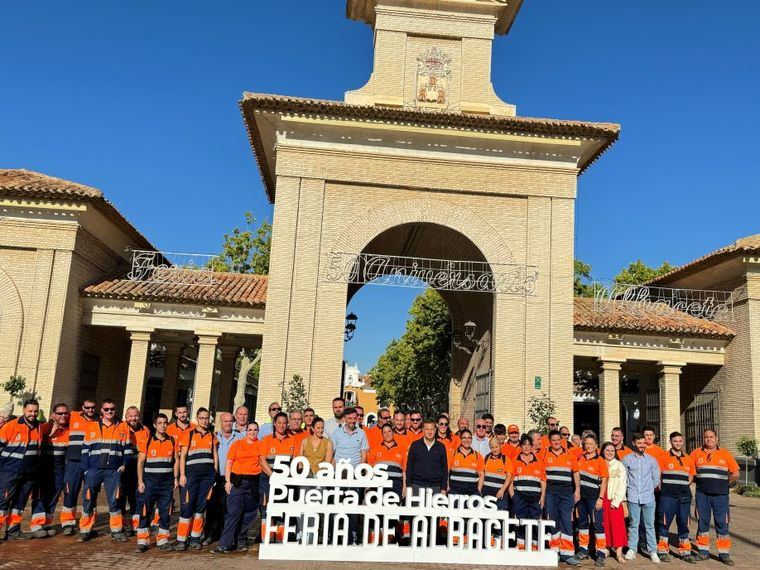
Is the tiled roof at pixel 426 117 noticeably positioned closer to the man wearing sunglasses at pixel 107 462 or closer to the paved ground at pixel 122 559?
the man wearing sunglasses at pixel 107 462

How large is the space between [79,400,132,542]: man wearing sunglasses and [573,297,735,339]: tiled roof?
1397 centimetres

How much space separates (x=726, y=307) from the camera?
1972 centimetres

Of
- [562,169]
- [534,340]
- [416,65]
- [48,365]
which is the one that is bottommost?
[48,365]

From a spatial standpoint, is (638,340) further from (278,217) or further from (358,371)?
(358,371)

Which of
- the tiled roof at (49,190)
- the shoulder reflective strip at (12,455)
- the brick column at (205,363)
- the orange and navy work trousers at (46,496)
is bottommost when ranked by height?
the orange and navy work trousers at (46,496)

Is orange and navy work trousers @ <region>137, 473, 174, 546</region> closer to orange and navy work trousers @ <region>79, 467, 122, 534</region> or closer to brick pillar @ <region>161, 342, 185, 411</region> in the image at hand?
orange and navy work trousers @ <region>79, 467, 122, 534</region>

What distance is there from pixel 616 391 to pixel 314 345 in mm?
9692

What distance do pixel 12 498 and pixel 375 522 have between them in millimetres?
4953

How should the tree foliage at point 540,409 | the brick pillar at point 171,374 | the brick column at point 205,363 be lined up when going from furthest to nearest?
the brick pillar at point 171,374 < the brick column at point 205,363 < the tree foliage at point 540,409

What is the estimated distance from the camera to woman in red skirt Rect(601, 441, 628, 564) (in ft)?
28.5

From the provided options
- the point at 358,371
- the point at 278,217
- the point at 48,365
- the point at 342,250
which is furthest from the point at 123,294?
the point at 358,371

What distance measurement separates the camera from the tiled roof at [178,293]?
1795cm

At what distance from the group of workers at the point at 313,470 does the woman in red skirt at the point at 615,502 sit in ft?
0.06

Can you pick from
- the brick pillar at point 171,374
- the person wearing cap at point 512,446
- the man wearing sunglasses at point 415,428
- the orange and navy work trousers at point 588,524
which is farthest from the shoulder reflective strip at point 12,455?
the brick pillar at point 171,374
